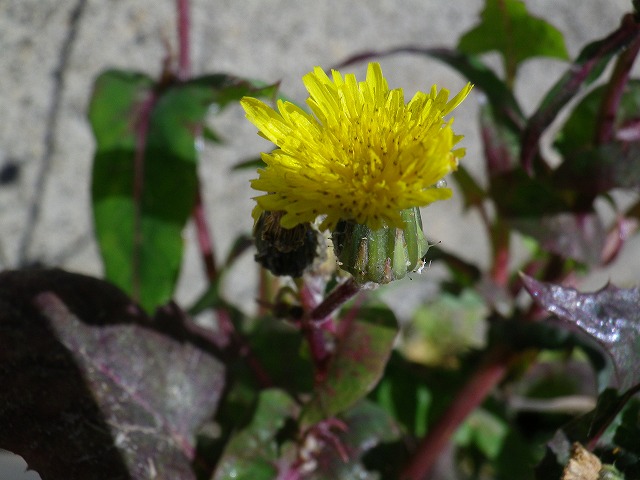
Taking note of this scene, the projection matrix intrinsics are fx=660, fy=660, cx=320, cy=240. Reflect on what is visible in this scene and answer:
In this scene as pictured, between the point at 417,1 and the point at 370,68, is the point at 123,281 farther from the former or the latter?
the point at 417,1

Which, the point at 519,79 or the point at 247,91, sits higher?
the point at 519,79

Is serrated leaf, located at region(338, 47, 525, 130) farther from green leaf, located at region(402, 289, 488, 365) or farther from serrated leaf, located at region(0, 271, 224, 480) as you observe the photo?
green leaf, located at region(402, 289, 488, 365)

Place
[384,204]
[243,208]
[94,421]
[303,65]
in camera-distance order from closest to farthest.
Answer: [384,204], [94,421], [303,65], [243,208]

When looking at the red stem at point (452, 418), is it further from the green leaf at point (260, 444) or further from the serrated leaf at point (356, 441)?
the green leaf at point (260, 444)

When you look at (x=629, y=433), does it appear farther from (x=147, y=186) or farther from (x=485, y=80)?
(x=147, y=186)

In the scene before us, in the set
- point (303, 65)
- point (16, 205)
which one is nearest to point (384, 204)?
point (303, 65)

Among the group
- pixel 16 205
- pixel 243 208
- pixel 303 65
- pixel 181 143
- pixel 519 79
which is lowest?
pixel 16 205

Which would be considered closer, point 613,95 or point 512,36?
point 613,95

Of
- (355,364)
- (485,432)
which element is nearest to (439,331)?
(485,432)
